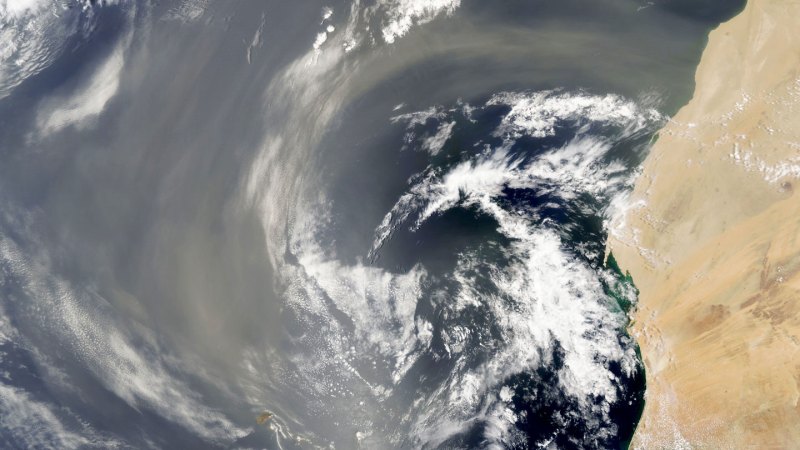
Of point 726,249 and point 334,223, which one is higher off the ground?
Answer: point 334,223

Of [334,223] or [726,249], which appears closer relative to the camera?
[726,249]

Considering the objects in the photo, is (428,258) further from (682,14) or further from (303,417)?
(682,14)

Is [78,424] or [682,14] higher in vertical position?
[682,14]

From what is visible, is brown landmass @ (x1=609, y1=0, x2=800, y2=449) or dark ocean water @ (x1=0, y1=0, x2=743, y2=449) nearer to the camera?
brown landmass @ (x1=609, y1=0, x2=800, y2=449)

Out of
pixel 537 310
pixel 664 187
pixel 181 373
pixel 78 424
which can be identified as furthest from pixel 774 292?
pixel 78 424
